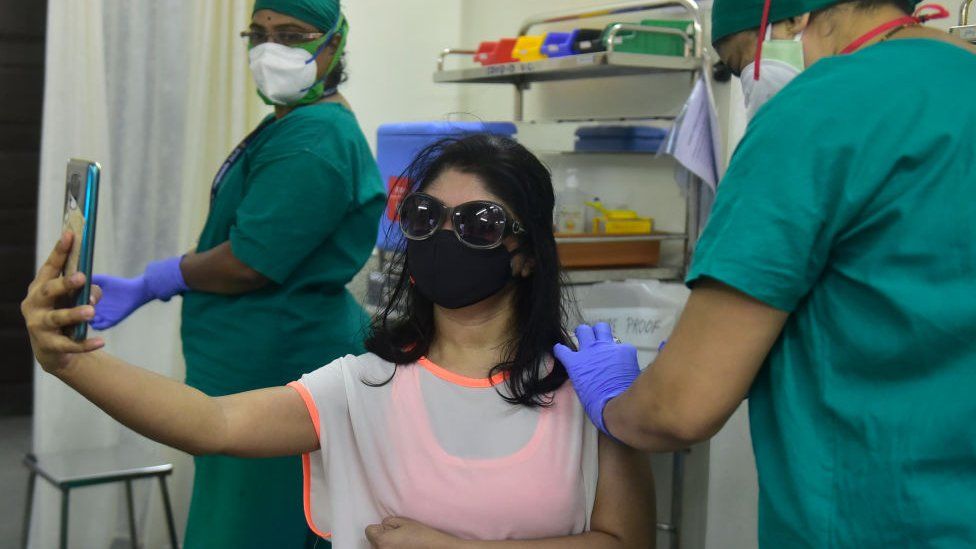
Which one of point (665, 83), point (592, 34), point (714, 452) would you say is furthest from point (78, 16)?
point (714, 452)

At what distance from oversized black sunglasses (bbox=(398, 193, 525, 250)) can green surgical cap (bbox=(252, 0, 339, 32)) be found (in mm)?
883

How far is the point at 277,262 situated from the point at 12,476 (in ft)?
8.59

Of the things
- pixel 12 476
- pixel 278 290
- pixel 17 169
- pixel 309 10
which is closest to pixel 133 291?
pixel 278 290

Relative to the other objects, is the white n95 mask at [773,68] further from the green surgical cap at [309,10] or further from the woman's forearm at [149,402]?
the green surgical cap at [309,10]

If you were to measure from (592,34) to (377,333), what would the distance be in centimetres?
Result: 151

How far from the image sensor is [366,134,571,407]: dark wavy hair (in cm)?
129

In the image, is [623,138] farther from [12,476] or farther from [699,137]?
[12,476]

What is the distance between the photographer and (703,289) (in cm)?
94

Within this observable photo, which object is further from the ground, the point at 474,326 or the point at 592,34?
the point at 592,34

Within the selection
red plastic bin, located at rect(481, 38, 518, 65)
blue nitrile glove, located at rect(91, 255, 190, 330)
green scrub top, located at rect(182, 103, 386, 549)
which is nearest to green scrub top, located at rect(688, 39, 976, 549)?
green scrub top, located at rect(182, 103, 386, 549)

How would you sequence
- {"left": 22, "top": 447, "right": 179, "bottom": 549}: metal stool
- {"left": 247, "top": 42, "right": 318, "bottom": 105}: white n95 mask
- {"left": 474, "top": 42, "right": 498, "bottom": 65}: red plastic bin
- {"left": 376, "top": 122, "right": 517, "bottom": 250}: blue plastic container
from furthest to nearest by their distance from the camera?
1. {"left": 474, "top": 42, "right": 498, "bottom": 65}: red plastic bin
2. {"left": 376, "top": 122, "right": 517, "bottom": 250}: blue plastic container
3. {"left": 22, "top": 447, "right": 179, "bottom": 549}: metal stool
4. {"left": 247, "top": 42, "right": 318, "bottom": 105}: white n95 mask

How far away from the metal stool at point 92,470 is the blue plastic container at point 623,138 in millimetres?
1443

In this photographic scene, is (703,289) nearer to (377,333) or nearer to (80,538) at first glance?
(377,333)

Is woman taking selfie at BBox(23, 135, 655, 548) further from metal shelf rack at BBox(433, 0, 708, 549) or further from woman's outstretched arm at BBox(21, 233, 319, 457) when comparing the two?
metal shelf rack at BBox(433, 0, 708, 549)
